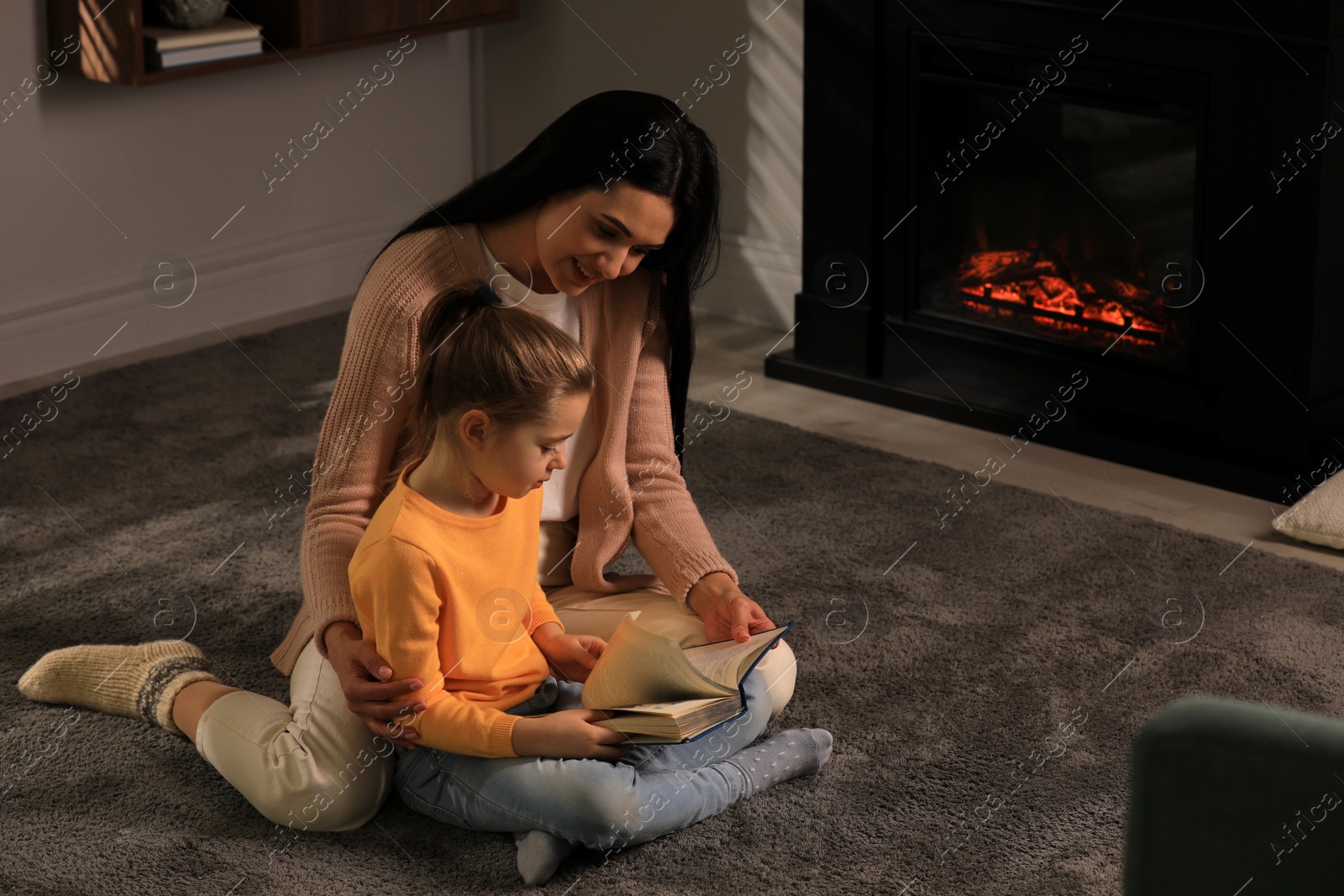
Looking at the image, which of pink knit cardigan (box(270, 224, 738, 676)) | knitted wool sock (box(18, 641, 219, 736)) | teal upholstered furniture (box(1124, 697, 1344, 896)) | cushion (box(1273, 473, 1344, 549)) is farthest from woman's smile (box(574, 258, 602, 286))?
cushion (box(1273, 473, 1344, 549))

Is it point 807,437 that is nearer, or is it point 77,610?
point 77,610

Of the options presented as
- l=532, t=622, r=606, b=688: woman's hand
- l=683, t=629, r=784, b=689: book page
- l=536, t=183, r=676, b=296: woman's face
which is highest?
l=536, t=183, r=676, b=296: woman's face

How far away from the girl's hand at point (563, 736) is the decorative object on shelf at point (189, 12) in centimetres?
217

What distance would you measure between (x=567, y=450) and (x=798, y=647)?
48 cm

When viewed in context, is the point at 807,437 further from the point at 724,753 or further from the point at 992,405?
the point at 724,753

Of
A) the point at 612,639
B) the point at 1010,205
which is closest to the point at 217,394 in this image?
the point at 1010,205

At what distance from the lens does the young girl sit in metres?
1.50

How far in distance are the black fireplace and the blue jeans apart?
4.50 feet

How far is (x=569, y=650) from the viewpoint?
1.67 meters

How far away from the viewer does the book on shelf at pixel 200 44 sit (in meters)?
3.13

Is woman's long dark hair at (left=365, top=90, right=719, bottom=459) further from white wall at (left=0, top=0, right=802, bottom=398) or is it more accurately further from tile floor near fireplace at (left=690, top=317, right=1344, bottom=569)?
white wall at (left=0, top=0, right=802, bottom=398)

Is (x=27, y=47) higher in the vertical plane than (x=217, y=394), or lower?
higher

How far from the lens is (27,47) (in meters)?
3.12

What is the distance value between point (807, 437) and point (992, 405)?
384mm
